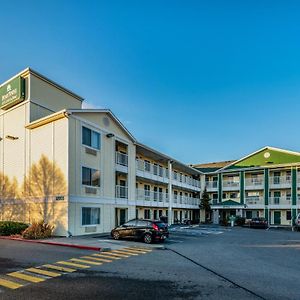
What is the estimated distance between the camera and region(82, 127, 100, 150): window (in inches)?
931

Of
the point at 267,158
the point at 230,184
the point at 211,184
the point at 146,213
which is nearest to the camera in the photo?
the point at 146,213

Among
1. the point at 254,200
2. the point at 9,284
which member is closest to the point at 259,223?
the point at 254,200

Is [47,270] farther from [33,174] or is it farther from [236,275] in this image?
[33,174]

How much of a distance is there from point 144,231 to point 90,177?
7.07 meters

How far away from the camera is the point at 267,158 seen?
45000 mm

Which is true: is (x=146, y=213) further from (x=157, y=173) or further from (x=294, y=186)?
(x=294, y=186)

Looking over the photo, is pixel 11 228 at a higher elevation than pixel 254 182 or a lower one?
lower

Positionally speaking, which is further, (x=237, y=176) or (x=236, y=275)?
(x=237, y=176)

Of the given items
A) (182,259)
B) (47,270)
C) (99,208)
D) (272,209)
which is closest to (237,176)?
(272,209)

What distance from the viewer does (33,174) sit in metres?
23.9

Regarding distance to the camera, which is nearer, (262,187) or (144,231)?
(144,231)

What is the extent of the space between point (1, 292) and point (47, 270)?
251 cm

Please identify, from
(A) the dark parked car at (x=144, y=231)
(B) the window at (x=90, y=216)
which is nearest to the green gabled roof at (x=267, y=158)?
(B) the window at (x=90, y=216)

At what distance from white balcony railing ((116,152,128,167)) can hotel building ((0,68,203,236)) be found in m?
0.10
